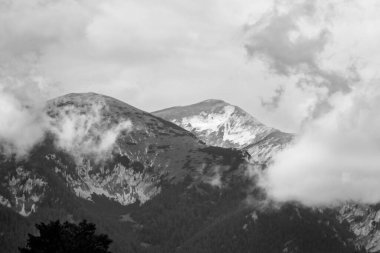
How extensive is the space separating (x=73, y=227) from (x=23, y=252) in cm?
1155

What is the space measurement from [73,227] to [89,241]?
797cm

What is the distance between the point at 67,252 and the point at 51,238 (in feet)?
13.4

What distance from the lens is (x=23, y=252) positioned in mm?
133625

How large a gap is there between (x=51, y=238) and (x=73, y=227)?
324 inches

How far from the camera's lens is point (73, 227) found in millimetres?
142125

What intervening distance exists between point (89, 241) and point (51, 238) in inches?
252

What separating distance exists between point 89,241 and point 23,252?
439 inches

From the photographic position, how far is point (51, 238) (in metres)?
134

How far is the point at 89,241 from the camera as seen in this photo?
444 feet

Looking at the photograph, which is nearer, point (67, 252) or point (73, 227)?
point (67, 252)

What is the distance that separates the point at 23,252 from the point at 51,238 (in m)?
5.16
